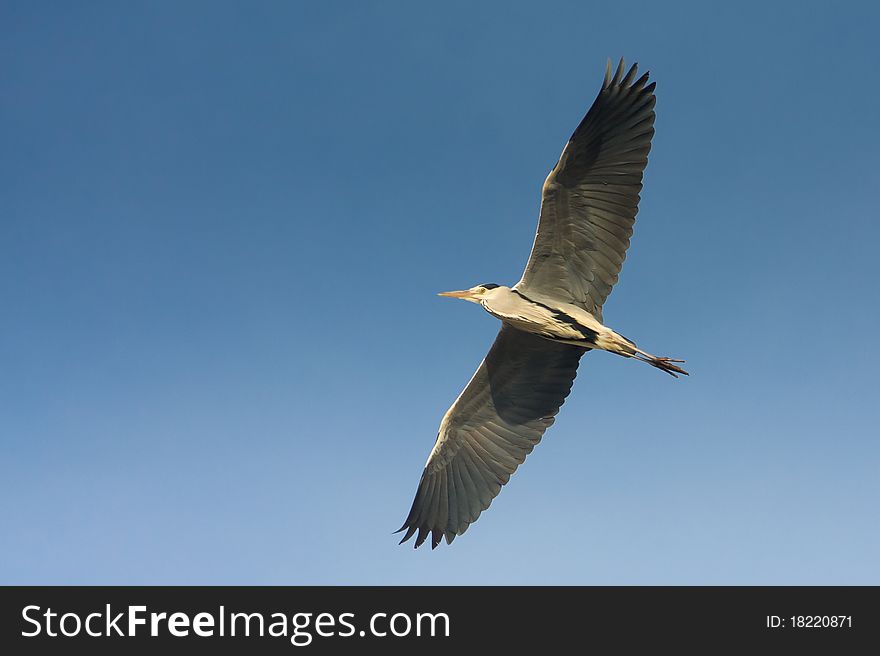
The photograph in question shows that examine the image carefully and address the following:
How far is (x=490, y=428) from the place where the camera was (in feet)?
41.1

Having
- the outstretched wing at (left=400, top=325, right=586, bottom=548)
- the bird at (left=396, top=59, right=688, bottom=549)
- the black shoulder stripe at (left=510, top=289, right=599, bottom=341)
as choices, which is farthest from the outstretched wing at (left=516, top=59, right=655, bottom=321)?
the outstretched wing at (left=400, top=325, right=586, bottom=548)

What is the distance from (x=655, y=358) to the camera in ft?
33.2

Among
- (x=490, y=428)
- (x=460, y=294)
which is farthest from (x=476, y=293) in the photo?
(x=490, y=428)

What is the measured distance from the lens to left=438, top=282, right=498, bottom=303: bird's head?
11156 millimetres

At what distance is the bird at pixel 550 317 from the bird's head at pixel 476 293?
2 centimetres

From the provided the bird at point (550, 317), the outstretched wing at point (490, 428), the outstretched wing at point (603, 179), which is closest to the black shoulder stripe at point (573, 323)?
the bird at point (550, 317)

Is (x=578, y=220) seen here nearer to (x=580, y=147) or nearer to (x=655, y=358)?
(x=580, y=147)

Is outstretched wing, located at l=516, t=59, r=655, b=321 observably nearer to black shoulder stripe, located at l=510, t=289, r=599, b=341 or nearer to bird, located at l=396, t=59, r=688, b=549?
bird, located at l=396, t=59, r=688, b=549

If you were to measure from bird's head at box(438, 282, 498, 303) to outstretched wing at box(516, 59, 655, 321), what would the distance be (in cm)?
106

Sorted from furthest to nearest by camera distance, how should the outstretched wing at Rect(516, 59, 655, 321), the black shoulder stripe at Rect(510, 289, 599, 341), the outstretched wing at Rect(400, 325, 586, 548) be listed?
1. the outstretched wing at Rect(400, 325, 586, 548)
2. the black shoulder stripe at Rect(510, 289, 599, 341)
3. the outstretched wing at Rect(516, 59, 655, 321)

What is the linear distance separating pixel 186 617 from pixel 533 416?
18.6 ft

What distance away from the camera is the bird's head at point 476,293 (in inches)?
439

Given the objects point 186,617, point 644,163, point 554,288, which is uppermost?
point 644,163

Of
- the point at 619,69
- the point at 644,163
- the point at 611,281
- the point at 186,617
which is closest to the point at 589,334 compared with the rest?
the point at 611,281
